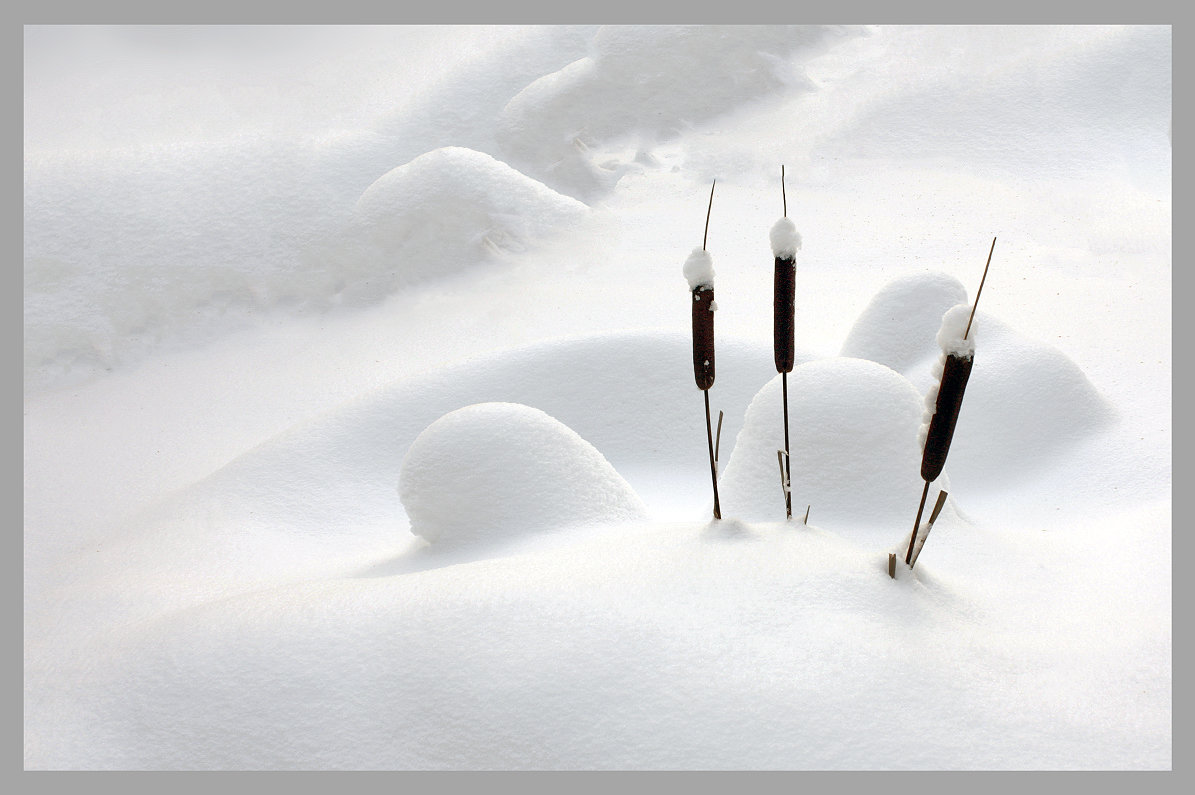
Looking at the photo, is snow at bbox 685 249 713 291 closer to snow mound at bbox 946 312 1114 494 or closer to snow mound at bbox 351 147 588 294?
snow mound at bbox 946 312 1114 494

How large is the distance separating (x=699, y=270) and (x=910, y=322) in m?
2.27

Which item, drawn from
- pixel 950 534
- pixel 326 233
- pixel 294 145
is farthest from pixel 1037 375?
pixel 294 145

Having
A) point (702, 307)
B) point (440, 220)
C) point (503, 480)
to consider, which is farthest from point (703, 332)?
point (440, 220)

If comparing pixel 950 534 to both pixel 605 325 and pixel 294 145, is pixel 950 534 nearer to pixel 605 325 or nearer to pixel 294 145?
pixel 605 325

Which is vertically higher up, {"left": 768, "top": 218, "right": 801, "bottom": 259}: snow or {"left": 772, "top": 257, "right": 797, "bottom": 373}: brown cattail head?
{"left": 768, "top": 218, "right": 801, "bottom": 259}: snow

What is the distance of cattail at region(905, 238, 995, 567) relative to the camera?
6.82 feet

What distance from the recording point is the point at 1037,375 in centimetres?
417

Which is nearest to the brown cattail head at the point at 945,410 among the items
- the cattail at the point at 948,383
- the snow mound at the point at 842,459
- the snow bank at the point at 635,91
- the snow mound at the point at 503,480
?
the cattail at the point at 948,383

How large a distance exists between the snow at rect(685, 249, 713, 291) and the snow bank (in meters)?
5.31

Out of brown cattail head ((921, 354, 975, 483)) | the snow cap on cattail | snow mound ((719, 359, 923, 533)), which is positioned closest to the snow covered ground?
snow mound ((719, 359, 923, 533))

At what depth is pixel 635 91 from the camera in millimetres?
8453

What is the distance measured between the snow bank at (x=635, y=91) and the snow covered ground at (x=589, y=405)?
4cm

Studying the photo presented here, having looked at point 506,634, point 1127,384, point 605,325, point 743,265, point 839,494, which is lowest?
point 506,634

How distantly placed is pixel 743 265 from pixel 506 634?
13.5 ft
